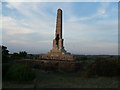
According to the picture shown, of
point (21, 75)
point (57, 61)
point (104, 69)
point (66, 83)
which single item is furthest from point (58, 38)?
point (66, 83)

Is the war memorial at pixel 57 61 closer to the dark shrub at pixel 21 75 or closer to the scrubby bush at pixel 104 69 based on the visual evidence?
the scrubby bush at pixel 104 69

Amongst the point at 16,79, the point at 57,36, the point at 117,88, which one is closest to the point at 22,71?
the point at 16,79

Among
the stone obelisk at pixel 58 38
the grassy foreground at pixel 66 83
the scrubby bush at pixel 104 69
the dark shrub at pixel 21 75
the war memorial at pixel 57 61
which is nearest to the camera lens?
the grassy foreground at pixel 66 83

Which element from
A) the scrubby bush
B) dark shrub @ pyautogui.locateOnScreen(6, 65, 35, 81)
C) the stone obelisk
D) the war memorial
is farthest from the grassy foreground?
the stone obelisk

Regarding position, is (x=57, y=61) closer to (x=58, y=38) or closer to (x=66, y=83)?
(x=66, y=83)

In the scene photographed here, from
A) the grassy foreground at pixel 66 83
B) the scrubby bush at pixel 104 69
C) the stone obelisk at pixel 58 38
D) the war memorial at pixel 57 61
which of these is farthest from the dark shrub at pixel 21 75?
the stone obelisk at pixel 58 38

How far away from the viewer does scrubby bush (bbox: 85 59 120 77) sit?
1493 cm

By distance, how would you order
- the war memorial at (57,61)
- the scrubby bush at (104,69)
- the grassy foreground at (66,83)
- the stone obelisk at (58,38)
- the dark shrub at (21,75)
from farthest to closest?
the stone obelisk at (58,38) < the war memorial at (57,61) < the scrubby bush at (104,69) < the dark shrub at (21,75) < the grassy foreground at (66,83)

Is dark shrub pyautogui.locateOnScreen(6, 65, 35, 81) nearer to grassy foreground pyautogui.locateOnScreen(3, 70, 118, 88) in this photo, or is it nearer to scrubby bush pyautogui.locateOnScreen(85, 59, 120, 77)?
grassy foreground pyautogui.locateOnScreen(3, 70, 118, 88)

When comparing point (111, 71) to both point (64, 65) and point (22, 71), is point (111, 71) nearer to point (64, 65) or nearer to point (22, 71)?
point (64, 65)

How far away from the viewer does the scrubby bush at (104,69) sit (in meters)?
14.9

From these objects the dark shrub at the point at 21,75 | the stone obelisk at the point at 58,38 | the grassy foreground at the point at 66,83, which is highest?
the stone obelisk at the point at 58,38

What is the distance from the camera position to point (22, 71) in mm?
13031

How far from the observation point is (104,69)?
15078 millimetres
